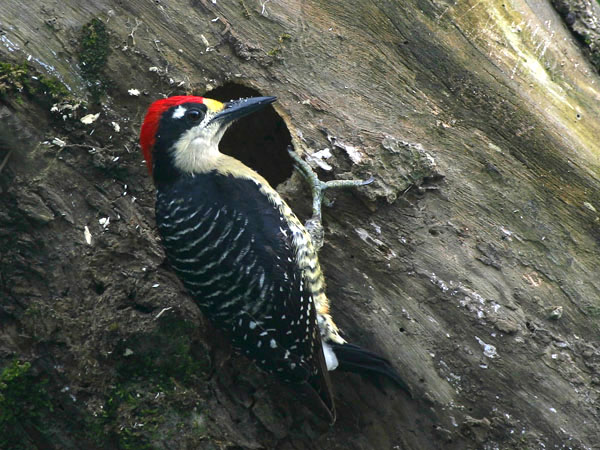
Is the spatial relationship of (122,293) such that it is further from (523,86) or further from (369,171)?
(523,86)

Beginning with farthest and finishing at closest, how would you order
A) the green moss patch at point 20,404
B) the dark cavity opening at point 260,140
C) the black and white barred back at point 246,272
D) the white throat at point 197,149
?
1. the dark cavity opening at point 260,140
2. the white throat at point 197,149
3. the green moss patch at point 20,404
4. the black and white barred back at point 246,272

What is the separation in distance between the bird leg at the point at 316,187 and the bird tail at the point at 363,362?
26.5 inches

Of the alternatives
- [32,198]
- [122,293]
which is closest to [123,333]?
[122,293]

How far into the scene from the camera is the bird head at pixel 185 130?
3.70 m

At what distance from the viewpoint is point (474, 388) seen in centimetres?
366

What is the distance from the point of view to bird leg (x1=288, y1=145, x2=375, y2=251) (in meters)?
3.83

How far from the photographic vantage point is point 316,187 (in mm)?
3873

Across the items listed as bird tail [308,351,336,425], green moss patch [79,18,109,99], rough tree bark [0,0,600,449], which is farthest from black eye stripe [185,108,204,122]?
bird tail [308,351,336,425]

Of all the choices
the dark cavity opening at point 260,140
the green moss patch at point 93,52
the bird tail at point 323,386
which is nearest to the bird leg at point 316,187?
the dark cavity opening at point 260,140

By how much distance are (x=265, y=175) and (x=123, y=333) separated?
1752 mm

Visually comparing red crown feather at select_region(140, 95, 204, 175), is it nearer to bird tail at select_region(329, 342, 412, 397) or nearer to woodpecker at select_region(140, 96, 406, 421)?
woodpecker at select_region(140, 96, 406, 421)

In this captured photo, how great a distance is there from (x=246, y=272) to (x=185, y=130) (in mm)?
1017

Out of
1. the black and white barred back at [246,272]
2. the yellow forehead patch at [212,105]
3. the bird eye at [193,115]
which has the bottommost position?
the black and white barred back at [246,272]

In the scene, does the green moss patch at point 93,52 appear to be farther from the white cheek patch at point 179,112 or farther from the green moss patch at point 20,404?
the green moss patch at point 20,404
